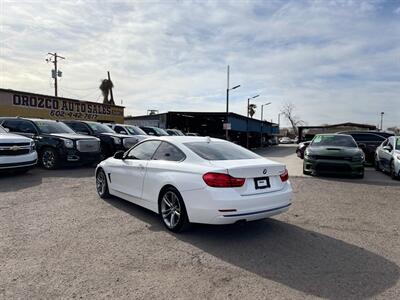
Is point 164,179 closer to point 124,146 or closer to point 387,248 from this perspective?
point 387,248

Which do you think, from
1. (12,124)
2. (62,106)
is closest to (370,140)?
(12,124)

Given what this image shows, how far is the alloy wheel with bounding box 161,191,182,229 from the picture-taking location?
16.5 feet

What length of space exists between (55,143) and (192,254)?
28.8ft

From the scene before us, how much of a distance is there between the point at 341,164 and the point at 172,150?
7222 mm

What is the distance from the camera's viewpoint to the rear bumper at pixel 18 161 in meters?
9.50

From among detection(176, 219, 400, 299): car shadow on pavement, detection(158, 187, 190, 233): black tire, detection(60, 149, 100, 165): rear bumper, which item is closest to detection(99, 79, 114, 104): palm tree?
detection(60, 149, 100, 165): rear bumper

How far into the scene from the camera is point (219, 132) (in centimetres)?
4147

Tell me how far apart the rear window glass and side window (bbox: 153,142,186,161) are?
19 cm

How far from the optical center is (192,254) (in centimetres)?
430

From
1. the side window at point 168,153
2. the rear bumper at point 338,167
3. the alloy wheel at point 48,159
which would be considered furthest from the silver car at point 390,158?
the alloy wheel at point 48,159

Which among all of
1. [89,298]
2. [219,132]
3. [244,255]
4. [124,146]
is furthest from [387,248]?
[219,132]

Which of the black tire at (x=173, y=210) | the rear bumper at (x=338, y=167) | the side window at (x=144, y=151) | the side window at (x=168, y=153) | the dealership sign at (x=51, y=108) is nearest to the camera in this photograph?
the black tire at (x=173, y=210)

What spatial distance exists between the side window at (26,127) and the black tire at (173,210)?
28.7 feet

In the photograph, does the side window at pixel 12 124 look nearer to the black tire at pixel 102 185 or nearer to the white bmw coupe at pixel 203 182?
the black tire at pixel 102 185
